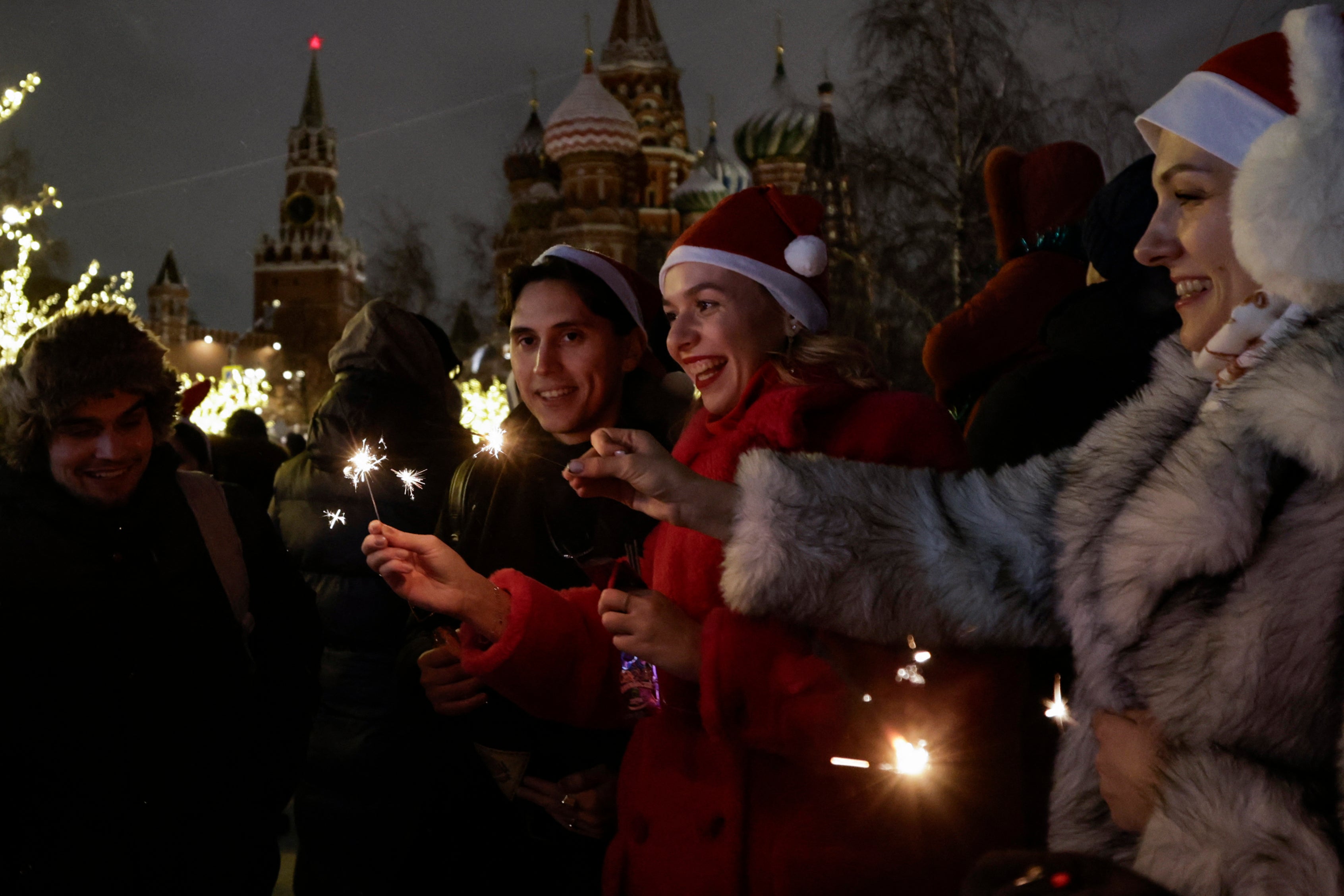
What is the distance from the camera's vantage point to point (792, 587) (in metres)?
1.70

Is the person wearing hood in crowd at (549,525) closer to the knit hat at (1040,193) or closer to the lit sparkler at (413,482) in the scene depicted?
the lit sparkler at (413,482)

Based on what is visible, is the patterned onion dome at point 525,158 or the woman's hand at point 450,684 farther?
the patterned onion dome at point 525,158

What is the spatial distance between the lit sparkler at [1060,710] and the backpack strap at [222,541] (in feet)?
7.21

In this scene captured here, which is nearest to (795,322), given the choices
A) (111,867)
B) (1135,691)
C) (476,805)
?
(1135,691)

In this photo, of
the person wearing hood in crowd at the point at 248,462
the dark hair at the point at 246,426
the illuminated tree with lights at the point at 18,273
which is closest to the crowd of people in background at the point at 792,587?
the person wearing hood in crowd at the point at 248,462

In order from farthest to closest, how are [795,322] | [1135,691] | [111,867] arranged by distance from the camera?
[111,867], [795,322], [1135,691]

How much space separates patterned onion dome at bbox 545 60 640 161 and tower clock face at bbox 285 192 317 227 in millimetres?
58822

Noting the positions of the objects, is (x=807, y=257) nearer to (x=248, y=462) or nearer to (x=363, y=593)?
(x=363, y=593)

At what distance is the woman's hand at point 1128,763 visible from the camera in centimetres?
138

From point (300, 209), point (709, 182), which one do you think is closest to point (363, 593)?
point (709, 182)

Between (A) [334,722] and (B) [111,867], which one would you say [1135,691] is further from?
(A) [334,722]

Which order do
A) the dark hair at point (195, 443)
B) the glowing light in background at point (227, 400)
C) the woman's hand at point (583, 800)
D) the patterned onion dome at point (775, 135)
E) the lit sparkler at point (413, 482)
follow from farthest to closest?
1. the patterned onion dome at point (775, 135)
2. the glowing light in background at point (227, 400)
3. the dark hair at point (195, 443)
4. the lit sparkler at point (413, 482)
5. the woman's hand at point (583, 800)

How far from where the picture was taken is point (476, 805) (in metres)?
2.56

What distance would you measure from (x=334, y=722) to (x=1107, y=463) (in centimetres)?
309
